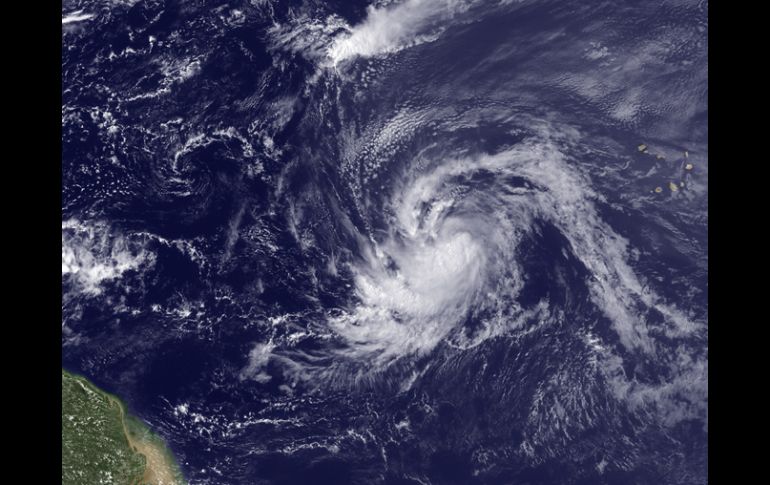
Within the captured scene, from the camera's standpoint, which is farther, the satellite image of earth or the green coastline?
the satellite image of earth

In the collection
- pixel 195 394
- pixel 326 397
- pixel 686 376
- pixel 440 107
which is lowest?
pixel 686 376

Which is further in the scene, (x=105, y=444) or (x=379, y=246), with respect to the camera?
(x=379, y=246)

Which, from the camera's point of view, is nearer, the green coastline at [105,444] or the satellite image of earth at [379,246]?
the green coastline at [105,444]

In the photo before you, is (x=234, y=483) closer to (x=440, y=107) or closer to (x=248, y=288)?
(x=248, y=288)

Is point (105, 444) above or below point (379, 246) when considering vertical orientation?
below
